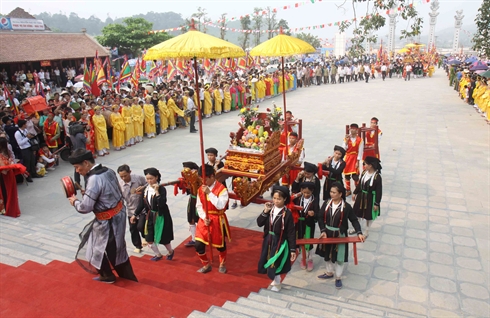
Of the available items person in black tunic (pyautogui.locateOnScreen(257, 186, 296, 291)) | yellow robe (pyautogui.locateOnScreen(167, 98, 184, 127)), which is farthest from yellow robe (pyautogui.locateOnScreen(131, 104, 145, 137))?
person in black tunic (pyautogui.locateOnScreen(257, 186, 296, 291))

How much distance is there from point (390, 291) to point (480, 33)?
1259 cm

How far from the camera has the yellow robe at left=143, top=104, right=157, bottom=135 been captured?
13242 millimetres

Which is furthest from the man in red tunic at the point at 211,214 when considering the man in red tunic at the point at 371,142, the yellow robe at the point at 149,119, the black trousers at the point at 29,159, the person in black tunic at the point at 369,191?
the yellow robe at the point at 149,119

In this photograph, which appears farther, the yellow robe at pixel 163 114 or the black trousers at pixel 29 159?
the yellow robe at pixel 163 114

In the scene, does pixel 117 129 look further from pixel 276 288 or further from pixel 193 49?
pixel 276 288

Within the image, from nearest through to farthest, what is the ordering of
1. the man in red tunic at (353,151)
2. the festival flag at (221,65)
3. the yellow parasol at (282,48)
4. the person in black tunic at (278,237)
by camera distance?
the person in black tunic at (278,237), the yellow parasol at (282,48), the man in red tunic at (353,151), the festival flag at (221,65)

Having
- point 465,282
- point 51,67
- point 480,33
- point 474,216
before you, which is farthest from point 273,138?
point 51,67

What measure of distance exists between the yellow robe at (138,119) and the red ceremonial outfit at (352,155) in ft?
24.4

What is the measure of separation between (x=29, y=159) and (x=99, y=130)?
92.2 inches

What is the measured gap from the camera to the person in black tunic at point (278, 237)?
464 cm

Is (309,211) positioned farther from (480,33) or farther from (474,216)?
(480,33)

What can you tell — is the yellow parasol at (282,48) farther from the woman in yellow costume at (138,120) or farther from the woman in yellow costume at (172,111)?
the woman in yellow costume at (172,111)

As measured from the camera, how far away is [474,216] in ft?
23.6

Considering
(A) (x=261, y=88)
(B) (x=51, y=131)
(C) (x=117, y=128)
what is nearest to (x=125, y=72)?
(C) (x=117, y=128)
